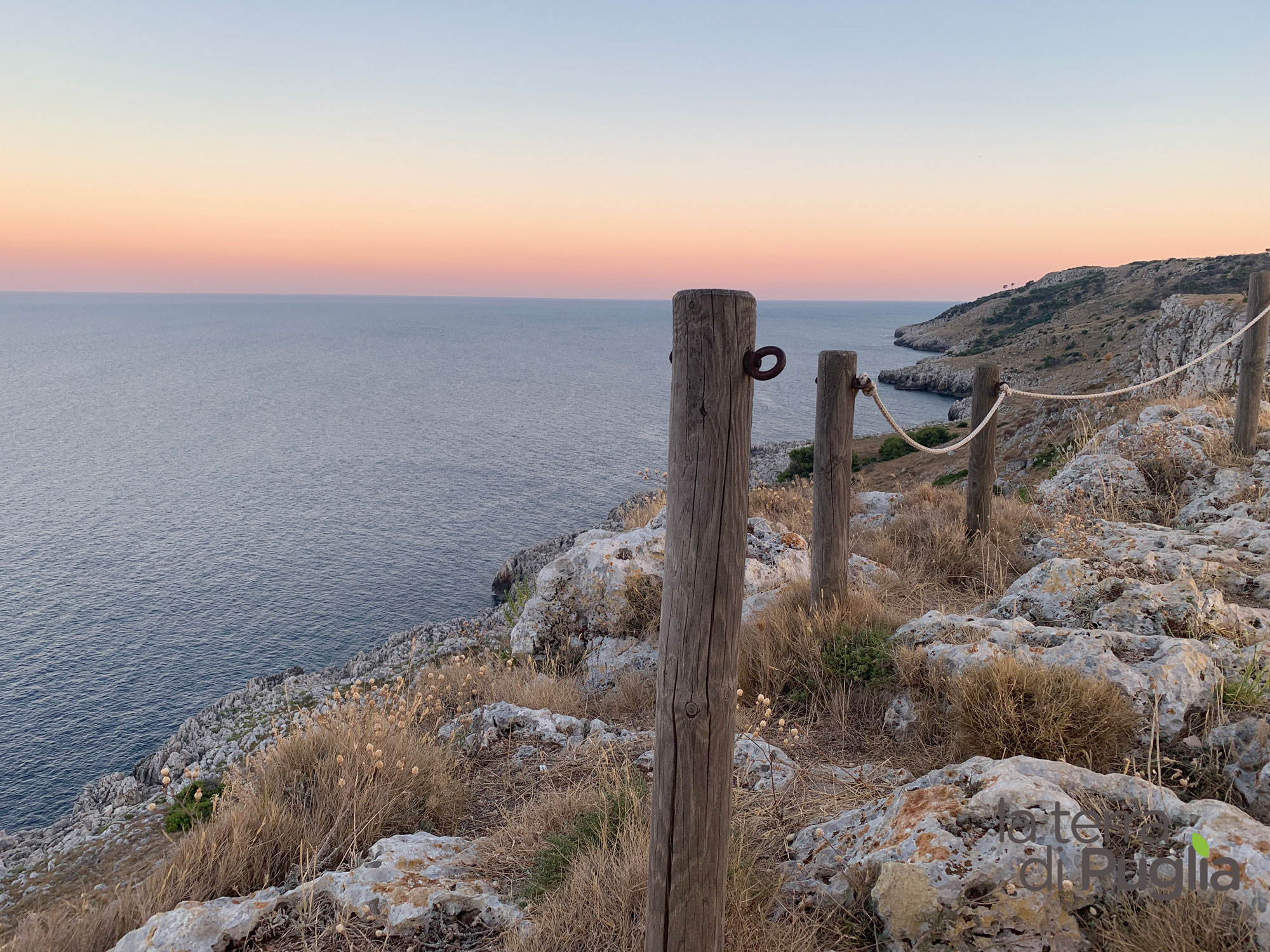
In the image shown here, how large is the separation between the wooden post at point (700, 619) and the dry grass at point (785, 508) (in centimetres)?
858

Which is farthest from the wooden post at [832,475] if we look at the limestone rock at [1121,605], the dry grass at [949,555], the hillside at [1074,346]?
the hillside at [1074,346]

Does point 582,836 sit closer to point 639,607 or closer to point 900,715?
point 900,715

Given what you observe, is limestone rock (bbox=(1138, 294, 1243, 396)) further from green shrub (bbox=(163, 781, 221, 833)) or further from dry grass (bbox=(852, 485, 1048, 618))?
green shrub (bbox=(163, 781, 221, 833))

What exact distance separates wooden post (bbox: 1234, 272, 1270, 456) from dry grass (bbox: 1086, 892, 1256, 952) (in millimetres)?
8579

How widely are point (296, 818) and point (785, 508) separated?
30.6 ft

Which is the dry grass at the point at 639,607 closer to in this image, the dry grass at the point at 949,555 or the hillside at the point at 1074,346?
the dry grass at the point at 949,555

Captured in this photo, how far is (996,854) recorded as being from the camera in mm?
2914

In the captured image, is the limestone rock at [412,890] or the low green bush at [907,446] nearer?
the limestone rock at [412,890]

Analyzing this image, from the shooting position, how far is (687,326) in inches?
88.3

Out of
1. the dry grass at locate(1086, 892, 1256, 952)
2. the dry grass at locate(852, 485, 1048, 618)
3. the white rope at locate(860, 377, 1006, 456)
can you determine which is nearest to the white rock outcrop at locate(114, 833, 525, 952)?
the dry grass at locate(1086, 892, 1256, 952)

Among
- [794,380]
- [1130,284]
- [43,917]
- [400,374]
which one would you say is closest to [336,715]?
[43,917]

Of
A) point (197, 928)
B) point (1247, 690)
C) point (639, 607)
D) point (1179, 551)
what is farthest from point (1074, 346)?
point (197, 928)

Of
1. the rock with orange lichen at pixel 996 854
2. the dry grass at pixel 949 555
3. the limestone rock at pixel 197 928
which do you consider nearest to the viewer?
the rock with orange lichen at pixel 996 854

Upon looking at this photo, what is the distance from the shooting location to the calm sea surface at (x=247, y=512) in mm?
20000
